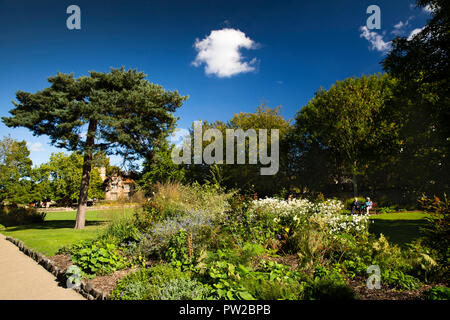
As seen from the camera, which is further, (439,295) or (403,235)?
(403,235)

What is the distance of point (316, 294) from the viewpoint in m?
3.52

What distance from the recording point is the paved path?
4.32 meters

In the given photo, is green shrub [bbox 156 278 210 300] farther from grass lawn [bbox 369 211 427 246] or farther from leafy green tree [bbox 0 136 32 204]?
leafy green tree [bbox 0 136 32 204]

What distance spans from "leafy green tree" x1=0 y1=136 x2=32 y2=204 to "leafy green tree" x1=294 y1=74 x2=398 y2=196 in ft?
90.0

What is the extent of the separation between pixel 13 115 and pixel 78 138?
3482 mm

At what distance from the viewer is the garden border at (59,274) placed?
416 cm

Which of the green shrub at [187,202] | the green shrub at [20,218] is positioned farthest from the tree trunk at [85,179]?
the green shrub at [20,218]

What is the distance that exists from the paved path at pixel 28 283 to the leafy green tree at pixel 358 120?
21.6m

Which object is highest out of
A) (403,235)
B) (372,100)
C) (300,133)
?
(372,100)

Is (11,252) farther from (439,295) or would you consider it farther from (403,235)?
(403,235)

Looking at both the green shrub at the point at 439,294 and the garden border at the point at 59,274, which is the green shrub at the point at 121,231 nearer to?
the garden border at the point at 59,274

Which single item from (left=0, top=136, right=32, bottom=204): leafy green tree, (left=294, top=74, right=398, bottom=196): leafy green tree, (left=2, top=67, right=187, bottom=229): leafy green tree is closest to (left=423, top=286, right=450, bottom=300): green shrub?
(left=2, top=67, right=187, bottom=229): leafy green tree

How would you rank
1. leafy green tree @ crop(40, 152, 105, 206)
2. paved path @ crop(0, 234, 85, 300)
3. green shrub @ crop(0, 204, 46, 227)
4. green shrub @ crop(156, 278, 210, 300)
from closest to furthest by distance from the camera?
green shrub @ crop(156, 278, 210, 300) → paved path @ crop(0, 234, 85, 300) → green shrub @ crop(0, 204, 46, 227) → leafy green tree @ crop(40, 152, 105, 206)
